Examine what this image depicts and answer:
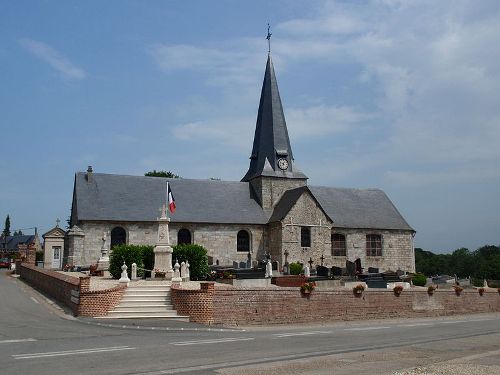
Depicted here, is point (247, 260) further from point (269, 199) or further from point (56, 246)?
point (56, 246)

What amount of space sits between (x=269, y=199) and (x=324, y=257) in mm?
5848

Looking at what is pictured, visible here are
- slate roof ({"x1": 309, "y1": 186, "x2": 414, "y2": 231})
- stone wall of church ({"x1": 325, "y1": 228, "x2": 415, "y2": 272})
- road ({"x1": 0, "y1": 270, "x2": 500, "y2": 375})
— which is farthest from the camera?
slate roof ({"x1": 309, "y1": 186, "x2": 414, "y2": 231})

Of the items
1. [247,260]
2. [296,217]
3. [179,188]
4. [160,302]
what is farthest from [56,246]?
[160,302]

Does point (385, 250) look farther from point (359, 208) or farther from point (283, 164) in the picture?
point (283, 164)

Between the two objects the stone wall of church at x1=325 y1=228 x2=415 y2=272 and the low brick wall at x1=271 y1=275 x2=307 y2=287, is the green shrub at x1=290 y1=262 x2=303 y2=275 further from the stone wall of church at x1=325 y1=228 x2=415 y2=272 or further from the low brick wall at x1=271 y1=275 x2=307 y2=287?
the low brick wall at x1=271 y1=275 x2=307 y2=287

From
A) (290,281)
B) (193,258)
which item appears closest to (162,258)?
(193,258)

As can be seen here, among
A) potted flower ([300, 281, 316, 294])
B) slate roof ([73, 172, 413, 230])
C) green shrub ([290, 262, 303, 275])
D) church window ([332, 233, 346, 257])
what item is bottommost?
potted flower ([300, 281, 316, 294])

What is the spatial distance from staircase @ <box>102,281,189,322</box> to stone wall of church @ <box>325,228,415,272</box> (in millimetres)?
21932

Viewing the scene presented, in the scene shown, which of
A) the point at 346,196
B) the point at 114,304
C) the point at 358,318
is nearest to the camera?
the point at 114,304

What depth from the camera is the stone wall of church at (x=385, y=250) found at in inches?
1521

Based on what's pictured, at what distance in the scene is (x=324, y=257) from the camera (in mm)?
36469

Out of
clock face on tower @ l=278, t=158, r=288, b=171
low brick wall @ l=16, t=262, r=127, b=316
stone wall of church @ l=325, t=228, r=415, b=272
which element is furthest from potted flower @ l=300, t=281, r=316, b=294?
clock face on tower @ l=278, t=158, r=288, b=171

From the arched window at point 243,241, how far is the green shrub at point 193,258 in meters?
10.9

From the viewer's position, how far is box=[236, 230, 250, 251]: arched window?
36.8m
